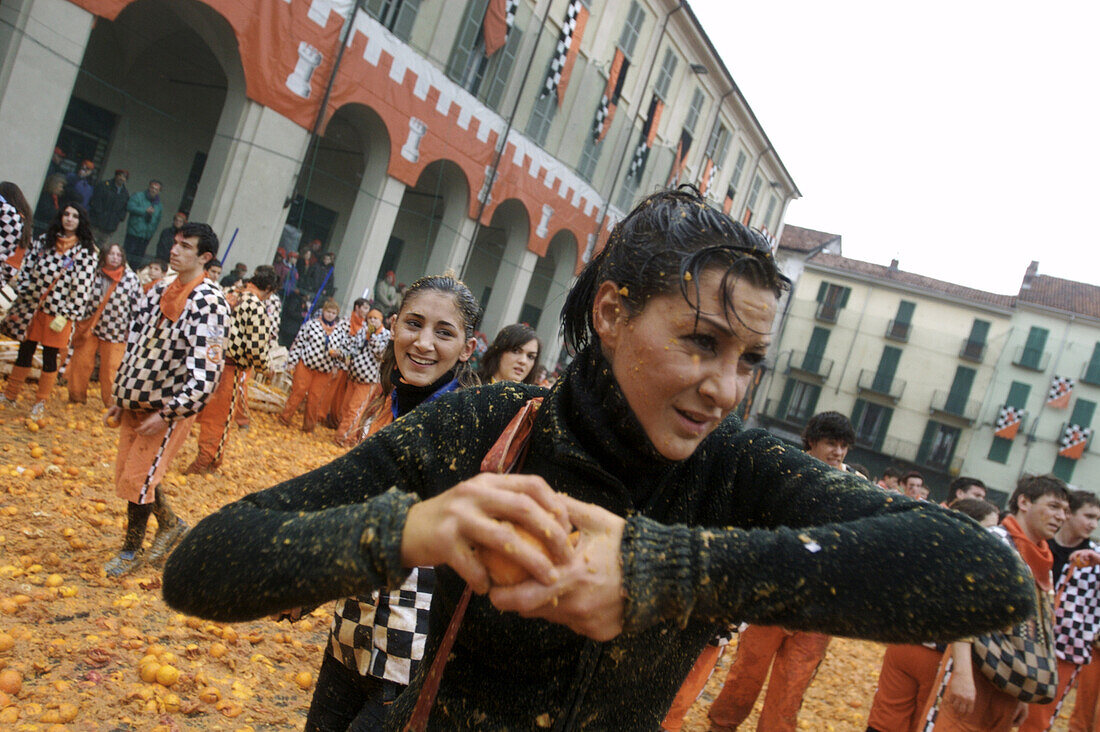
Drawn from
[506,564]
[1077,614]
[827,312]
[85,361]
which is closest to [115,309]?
[85,361]

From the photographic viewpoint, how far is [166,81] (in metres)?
15.8

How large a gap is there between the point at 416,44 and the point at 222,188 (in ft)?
18.2

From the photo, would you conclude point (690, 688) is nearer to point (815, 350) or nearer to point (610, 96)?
point (610, 96)

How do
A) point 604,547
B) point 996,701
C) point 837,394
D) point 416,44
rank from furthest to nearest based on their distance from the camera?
point 837,394
point 416,44
point 996,701
point 604,547

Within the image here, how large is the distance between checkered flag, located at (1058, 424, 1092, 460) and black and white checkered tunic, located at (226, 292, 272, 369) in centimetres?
4333

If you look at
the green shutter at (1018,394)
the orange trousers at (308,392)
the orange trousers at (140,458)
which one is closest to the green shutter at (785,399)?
the green shutter at (1018,394)

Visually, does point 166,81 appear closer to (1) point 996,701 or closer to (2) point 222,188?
(2) point 222,188

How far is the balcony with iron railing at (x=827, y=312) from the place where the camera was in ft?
140

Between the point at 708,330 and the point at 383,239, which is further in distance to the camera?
the point at 383,239

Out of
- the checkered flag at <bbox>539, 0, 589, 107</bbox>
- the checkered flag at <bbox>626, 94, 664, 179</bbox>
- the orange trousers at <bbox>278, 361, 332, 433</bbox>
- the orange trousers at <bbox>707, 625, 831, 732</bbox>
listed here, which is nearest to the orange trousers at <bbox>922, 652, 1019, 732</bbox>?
the orange trousers at <bbox>707, 625, 831, 732</bbox>

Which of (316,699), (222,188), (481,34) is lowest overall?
(316,699)

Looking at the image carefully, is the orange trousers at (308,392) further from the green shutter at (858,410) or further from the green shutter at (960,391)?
the green shutter at (960,391)

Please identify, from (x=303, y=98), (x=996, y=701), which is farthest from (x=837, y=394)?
(x=996, y=701)

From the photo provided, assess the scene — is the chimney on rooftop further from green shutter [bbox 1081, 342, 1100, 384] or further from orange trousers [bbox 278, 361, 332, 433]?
orange trousers [bbox 278, 361, 332, 433]
